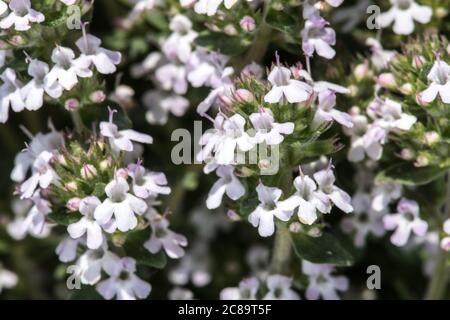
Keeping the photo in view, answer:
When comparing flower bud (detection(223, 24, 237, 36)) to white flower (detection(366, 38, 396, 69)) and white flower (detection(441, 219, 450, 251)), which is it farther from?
white flower (detection(441, 219, 450, 251))

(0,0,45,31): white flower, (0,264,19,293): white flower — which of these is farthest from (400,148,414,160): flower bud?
(0,264,19,293): white flower

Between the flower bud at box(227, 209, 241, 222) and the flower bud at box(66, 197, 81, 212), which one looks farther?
the flower bud at box(227, 209, 241, 222)

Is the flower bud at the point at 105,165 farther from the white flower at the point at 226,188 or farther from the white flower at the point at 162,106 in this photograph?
the white flower at the point at 162,106

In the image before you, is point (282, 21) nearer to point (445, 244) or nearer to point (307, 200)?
point (307, 200)

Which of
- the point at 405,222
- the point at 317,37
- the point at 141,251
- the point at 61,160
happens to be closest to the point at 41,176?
the point at 61,160

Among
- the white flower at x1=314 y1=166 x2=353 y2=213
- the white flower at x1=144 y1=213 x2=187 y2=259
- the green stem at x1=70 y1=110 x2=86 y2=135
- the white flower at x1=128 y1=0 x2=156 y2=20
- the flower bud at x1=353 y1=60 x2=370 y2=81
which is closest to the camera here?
the white flower at x1=314 y1=166 x2=353 y2=213

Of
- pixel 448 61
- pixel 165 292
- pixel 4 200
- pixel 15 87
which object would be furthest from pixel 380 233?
pixel 4 200
